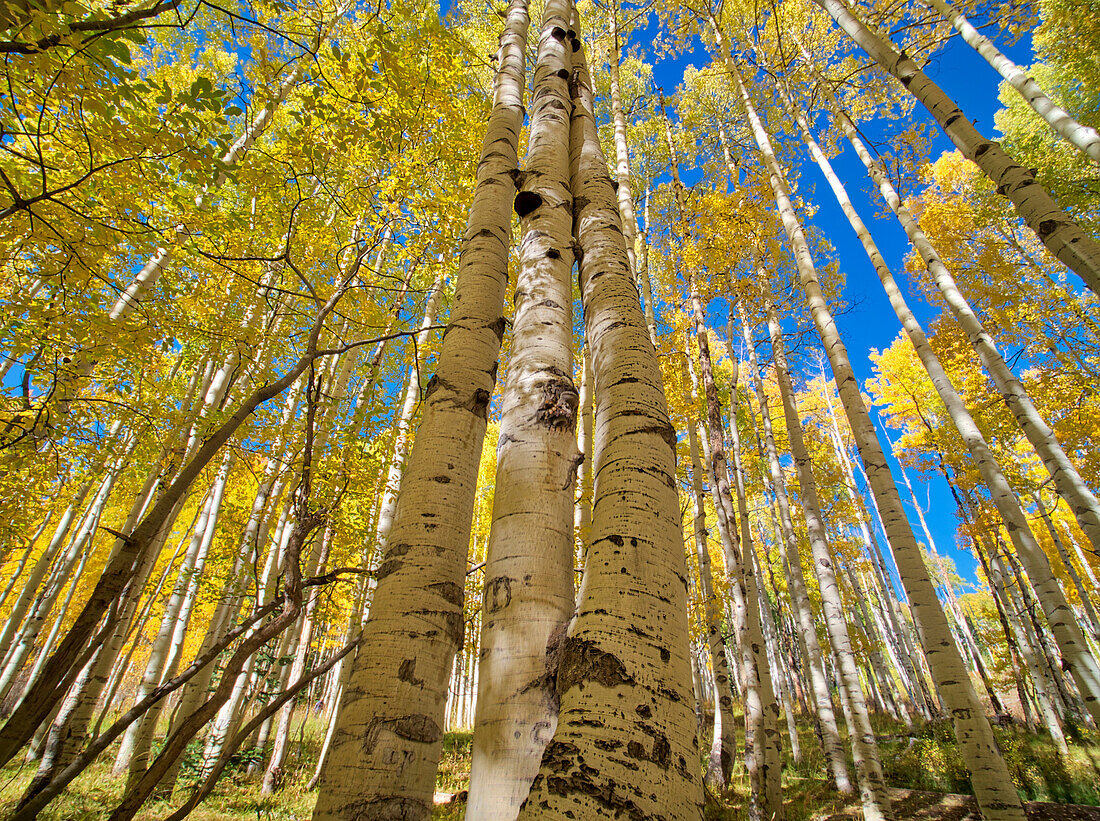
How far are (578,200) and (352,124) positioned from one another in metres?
2.56

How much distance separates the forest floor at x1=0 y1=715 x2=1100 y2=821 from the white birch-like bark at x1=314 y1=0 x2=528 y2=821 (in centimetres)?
607

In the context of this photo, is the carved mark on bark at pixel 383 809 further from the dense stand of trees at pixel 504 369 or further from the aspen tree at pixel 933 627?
the aspen tree at pixel 933 627

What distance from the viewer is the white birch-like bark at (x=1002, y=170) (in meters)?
2.91

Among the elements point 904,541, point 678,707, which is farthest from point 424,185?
point 904,541

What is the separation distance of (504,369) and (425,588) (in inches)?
190

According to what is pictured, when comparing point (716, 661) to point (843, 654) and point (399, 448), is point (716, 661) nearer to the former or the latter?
point (843, 654)

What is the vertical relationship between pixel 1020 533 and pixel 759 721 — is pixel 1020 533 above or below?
above

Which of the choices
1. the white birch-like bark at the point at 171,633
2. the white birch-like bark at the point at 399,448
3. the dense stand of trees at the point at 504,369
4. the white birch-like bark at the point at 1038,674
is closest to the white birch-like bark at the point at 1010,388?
the dense stand of trees at the point at 504,369

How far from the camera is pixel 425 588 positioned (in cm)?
140

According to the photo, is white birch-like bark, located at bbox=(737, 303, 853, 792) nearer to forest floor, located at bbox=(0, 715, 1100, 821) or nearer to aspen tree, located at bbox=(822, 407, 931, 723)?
forest floor, located at bbox=(0, 715, 1100, 821)

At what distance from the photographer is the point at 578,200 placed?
2.32 meters

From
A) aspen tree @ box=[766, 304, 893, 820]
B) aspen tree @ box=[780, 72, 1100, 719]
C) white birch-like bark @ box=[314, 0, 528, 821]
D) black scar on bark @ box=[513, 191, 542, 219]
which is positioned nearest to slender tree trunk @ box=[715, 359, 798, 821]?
aspen tree @ box=[766, 304, 893, 820]

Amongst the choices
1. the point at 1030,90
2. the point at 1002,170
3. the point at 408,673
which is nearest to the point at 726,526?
the point at 1002,170

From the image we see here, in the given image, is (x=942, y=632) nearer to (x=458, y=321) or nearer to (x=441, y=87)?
(x=458, y=321)
